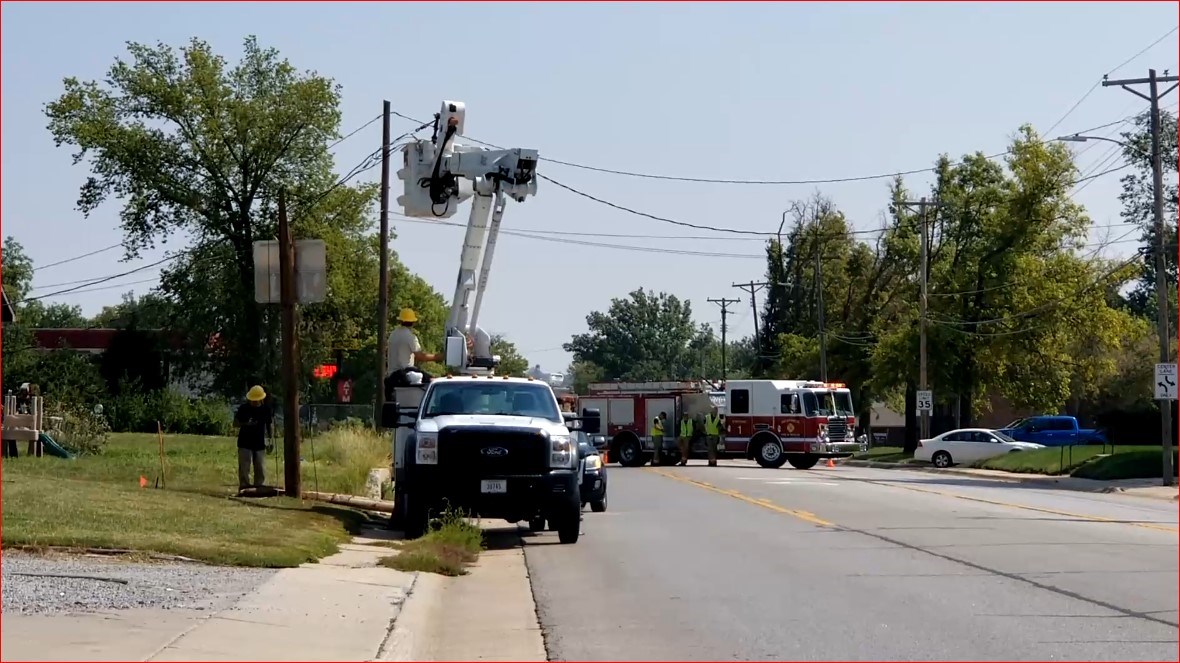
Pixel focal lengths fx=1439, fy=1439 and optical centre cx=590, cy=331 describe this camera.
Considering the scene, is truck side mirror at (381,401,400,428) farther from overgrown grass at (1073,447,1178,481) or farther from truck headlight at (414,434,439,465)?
overgrown grass at (1073,447,1178,481)

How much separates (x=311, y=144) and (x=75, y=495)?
134ft

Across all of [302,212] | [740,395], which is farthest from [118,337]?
[740,395]

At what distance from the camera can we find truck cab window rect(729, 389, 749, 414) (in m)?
46.9

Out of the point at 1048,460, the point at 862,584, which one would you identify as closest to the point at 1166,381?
the point at 1048,460

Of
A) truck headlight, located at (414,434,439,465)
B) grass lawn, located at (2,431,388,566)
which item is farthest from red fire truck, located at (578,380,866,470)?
truck headlight, located at (414,434,439,465)

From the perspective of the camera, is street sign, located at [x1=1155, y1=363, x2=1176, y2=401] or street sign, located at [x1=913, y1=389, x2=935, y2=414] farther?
street sign, located at [x1=913, y1=389, x2=935, y2=414]

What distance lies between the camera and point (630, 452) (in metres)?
49.3

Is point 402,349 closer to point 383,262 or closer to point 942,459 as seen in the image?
point 383,262

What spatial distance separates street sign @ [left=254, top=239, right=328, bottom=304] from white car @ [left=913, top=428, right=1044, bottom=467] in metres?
34.2

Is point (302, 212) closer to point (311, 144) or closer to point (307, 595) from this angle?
point (311, 144)

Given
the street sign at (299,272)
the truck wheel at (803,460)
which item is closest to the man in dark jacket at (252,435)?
the street sign at (299,272)

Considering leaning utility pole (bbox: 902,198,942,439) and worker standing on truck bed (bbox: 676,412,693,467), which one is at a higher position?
leaning utility pole (bbox: 902,198,942,439)

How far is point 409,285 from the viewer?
93188mm

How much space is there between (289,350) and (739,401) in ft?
90.3
